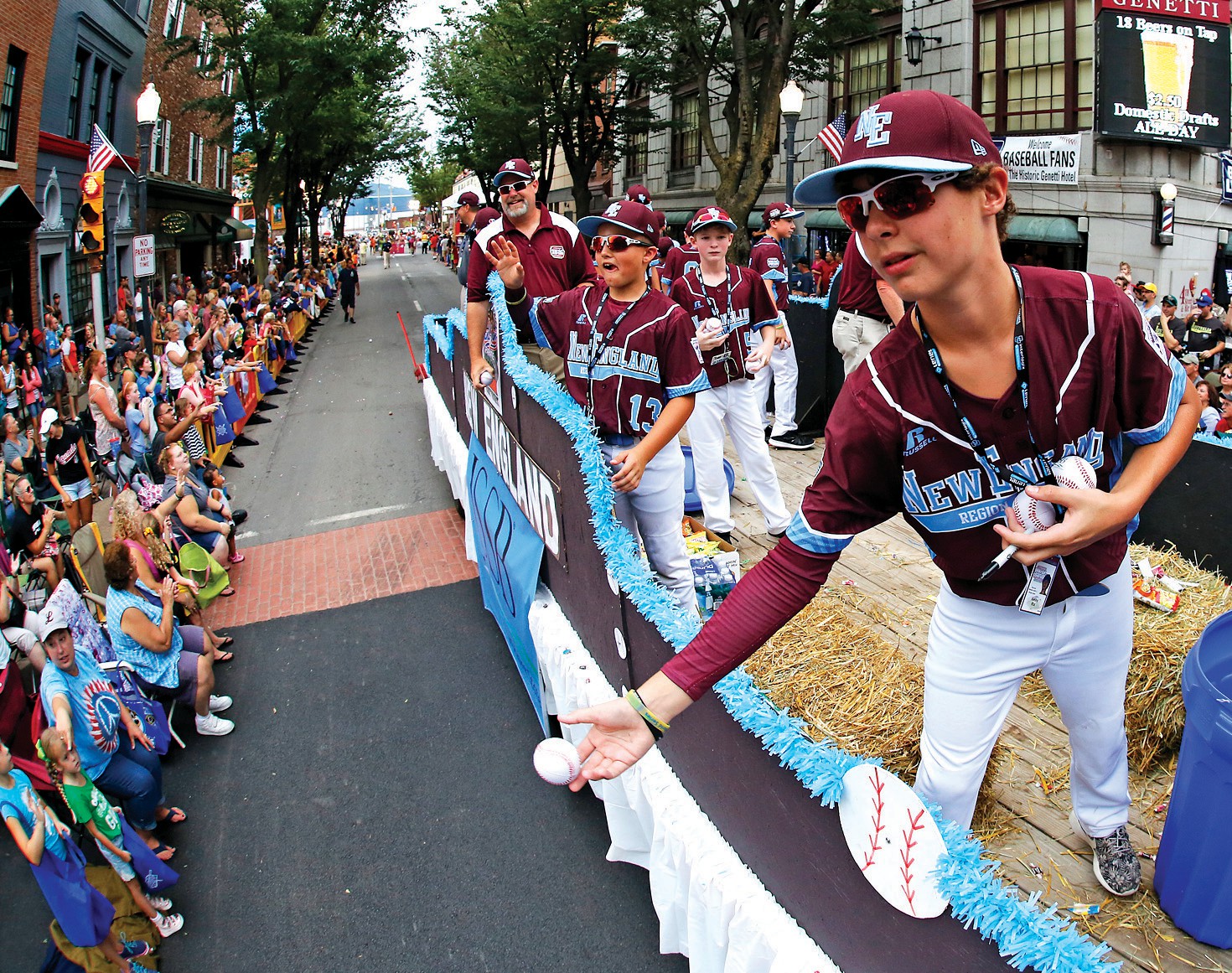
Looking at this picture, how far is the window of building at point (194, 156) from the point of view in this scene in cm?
3825

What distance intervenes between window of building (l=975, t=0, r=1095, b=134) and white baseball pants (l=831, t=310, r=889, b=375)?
1529 centimetres

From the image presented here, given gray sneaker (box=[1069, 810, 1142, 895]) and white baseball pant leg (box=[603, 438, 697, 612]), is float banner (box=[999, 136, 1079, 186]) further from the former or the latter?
gray sneaker (box=[1069, 810, 1142, 895])

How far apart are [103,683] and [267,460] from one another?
8609 mm

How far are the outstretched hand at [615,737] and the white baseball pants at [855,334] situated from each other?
6.04 metres

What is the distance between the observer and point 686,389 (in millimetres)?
4383

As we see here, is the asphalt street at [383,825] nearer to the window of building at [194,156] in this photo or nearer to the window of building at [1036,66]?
the window of building at [1036,66]

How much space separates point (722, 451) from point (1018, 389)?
14.6ft

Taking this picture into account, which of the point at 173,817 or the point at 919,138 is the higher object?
the point at 919,138

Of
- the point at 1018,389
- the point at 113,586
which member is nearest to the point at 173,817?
the point at 113,586

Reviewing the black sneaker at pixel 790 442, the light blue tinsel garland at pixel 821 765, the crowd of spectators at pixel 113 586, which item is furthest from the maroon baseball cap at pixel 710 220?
the crowd of spectators at pixel 113 586

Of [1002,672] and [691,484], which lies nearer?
[1002,672]

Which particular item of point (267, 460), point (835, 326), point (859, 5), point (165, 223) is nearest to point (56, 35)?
point (165, 223)

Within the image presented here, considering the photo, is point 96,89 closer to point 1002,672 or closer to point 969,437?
point 969,437

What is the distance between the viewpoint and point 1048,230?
20.3 m
